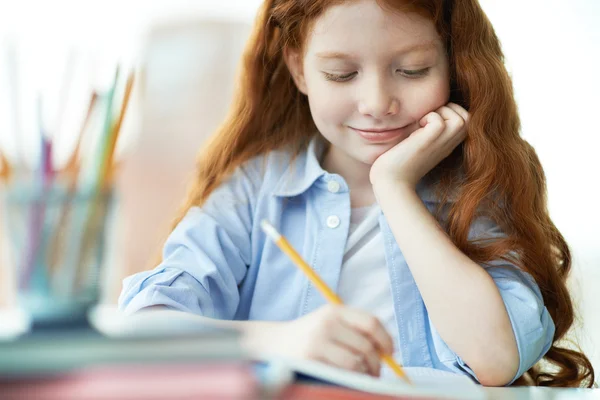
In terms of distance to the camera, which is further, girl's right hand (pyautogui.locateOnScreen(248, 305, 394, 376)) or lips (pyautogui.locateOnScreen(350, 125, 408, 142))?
lips (pyautogui.locateOnScreen(350, 125, 408, 142))

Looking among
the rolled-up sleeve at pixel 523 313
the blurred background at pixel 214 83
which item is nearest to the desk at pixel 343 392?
the rolled-up sleeve at pixel 523 313

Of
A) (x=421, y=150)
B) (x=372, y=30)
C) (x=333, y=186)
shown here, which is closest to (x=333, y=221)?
(x=333, y=186)

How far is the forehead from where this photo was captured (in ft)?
3.04

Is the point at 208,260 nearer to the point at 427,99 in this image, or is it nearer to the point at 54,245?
the point at 427,99

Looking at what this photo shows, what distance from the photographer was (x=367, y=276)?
1067 millimetres

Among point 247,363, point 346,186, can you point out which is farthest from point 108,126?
point 346,186

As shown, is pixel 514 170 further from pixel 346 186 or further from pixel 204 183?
pixel 204 183

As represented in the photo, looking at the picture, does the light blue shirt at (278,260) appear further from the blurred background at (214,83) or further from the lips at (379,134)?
the blurred background at (214,83)

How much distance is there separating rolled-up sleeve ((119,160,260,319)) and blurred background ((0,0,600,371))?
2.32ft

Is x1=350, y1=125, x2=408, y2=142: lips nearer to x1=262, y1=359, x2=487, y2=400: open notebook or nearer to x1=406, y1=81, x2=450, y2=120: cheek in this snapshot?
x1=406, y1=81, x2=450, y2=120: cheek

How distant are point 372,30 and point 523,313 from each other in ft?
1.28

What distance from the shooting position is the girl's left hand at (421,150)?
966 mm

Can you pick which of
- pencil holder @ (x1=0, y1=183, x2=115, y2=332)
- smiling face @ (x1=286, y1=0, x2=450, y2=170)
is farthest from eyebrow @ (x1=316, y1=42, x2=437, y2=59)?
pencil holder @ (x1=0, y1=183, x2=115, y2=332)

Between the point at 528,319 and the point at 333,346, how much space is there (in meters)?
0.34
